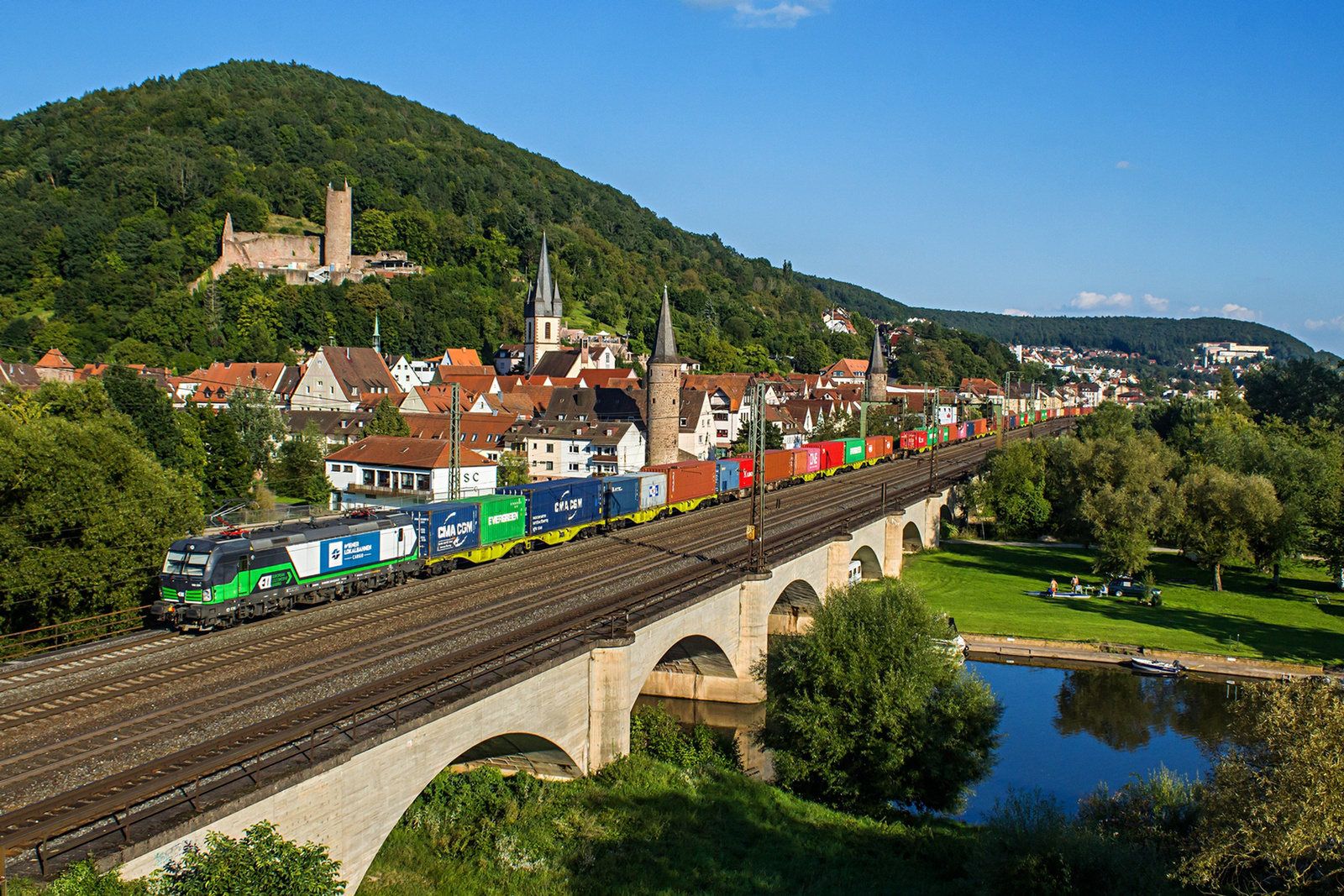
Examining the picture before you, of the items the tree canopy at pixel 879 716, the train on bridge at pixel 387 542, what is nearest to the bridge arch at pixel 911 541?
the train on bridge at pixel 387 542

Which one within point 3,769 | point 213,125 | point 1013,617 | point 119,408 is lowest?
point 1013,617

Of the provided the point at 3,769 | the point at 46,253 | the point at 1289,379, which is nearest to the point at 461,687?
the point at 3,769

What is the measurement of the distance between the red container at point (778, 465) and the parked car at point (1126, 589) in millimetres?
22038

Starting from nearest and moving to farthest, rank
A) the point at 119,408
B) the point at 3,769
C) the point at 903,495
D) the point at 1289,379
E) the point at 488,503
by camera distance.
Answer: the point at 3,769 < the point at 488,503 < the point at 119,408 < the point at 903,495 < the point at 1289,379

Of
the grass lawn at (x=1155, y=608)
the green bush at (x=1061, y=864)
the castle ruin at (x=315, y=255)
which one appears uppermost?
the castle ruin at (x=315, y=255)

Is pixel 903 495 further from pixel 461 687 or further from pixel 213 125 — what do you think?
pixel 213 125

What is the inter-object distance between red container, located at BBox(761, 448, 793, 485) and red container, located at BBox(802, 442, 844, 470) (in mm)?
5703

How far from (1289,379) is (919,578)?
234 feet

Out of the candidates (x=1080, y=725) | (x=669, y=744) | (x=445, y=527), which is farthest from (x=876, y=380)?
(x=669, y=744)

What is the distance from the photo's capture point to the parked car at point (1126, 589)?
5322cm

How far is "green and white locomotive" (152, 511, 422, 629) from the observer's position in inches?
1020

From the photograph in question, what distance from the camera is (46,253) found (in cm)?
14750

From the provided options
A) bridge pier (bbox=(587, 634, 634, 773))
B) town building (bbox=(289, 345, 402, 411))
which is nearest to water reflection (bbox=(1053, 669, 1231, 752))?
bridge pier (bbox=(587, 634, 634, 773))

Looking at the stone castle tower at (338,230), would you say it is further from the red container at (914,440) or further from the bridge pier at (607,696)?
the bridge pier at (607,696)
